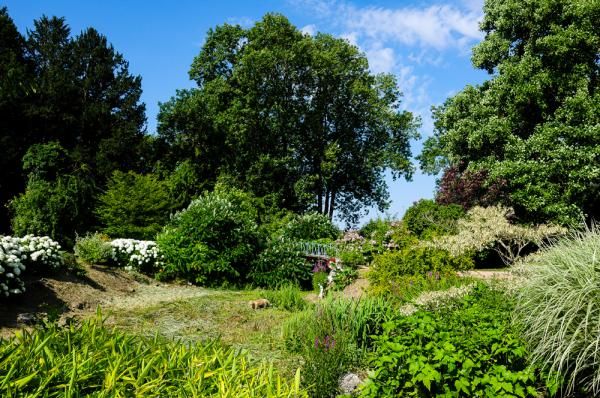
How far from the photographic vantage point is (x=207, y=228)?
14609 mm

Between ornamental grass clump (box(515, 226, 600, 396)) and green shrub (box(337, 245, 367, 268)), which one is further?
green shrub (box(337, 245, 367, 268))

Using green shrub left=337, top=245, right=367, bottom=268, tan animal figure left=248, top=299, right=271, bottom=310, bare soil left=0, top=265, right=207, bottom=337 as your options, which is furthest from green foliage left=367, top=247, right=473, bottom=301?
bare soil left=0, top=265, right=207, bottom=337

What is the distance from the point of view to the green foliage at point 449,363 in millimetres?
4836

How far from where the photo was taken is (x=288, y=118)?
28.7m

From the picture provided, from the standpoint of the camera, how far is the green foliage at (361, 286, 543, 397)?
484 cm

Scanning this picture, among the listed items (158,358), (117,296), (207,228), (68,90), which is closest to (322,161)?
(68,90)

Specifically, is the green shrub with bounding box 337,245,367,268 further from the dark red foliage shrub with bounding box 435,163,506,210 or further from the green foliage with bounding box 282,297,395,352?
the dark red foliage shrub with bounding box 435,163,506,210

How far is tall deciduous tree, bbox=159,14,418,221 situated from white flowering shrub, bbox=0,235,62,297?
53.5ft

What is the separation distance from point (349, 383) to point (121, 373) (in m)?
3.36

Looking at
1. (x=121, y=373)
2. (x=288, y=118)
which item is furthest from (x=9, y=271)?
(x=288, y=118)

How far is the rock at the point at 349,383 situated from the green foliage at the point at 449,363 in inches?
23.9

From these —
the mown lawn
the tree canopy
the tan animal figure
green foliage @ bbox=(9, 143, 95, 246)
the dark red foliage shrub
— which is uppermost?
the tree canopy

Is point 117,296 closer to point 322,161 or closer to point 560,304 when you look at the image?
point 560,304

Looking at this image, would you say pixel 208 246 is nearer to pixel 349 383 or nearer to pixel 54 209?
pixel 54 209
